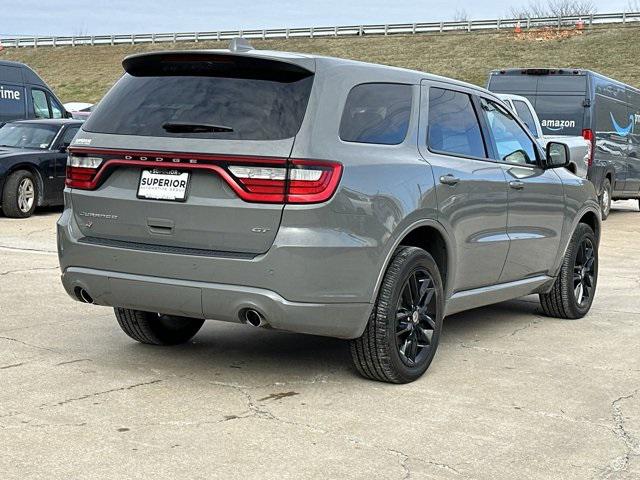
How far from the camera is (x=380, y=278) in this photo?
566 cm

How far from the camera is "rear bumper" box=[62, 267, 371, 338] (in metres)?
5.37

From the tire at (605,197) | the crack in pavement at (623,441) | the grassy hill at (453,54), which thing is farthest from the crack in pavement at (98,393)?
the grassy hill at (453,54)

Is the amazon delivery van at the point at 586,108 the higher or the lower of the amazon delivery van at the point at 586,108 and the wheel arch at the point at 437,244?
the lower

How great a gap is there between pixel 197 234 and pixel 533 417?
1888 mm

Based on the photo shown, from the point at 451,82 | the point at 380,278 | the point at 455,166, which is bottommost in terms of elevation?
the point at 380,278

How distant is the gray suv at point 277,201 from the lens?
5363 mm

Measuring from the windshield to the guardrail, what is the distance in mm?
50648

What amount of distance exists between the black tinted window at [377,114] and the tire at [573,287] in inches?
99.3

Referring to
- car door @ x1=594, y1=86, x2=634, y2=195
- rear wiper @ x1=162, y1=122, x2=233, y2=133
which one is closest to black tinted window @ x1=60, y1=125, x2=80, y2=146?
car door @ x1=594, y1=86, x2=634, y2=195

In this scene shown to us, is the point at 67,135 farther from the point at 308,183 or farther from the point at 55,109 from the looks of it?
the point at 308,183

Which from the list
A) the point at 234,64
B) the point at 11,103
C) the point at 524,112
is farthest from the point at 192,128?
the point at 11,103

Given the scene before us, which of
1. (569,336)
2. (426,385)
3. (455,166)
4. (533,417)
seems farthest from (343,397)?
(569,336)

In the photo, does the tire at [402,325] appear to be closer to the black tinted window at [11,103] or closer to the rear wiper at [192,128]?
the rear wiper at [192,128]

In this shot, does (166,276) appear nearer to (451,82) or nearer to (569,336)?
(451,82)
